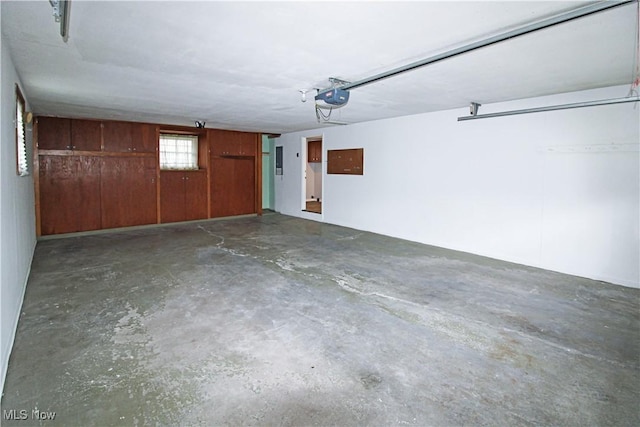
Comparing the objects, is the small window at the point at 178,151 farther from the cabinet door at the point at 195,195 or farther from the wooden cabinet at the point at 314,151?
the wooden cabinet at the point at 314,151

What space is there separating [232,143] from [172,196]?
6.70ft

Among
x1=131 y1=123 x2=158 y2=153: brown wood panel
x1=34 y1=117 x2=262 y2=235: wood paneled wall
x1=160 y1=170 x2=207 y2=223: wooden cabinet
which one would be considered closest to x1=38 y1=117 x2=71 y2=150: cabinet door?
x1=34 y1=117 x2=262 y2=235: wood paneled wall

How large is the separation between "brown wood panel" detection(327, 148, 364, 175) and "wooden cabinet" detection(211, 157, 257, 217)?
242 centimetres

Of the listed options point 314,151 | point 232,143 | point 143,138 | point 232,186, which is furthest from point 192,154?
point 314,151

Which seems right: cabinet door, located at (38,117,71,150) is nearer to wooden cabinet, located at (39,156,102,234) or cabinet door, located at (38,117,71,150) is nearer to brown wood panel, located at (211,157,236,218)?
wooden cabinet, located at (39,156,102,234)

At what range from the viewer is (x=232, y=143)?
357 inches

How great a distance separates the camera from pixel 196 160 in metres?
Result: 8.95

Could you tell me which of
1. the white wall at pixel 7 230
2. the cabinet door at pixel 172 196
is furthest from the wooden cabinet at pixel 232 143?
the white wall at pixel 7 230

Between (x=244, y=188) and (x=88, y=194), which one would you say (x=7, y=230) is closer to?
(x=88, y=194)

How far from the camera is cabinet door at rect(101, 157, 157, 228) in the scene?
7.27 m

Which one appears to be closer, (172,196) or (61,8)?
(61,8)

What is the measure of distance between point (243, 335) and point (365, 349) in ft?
3.25

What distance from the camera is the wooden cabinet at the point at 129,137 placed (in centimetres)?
721

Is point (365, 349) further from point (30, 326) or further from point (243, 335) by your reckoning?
point (30, 326)
